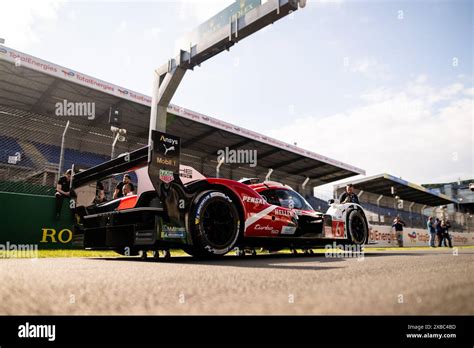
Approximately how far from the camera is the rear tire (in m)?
7.41

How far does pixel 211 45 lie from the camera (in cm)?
988

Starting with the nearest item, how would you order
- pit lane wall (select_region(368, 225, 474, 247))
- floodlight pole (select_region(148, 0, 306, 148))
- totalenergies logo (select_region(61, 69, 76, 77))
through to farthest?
floodlight pole (select_region(148, 0, 306, 148))
totalenergies logo (select_region(61, 69, 76, 77))
pit lane wall (select_region(368, 225, 474, 247))

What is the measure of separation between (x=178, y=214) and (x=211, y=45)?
6.98 metres

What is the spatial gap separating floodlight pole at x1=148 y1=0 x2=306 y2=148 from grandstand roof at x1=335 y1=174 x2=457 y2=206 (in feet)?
62.7

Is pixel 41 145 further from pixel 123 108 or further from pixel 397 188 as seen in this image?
pixel 397 188

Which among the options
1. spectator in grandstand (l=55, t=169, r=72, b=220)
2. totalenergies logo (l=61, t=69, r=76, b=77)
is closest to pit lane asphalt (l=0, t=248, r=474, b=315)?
spectator in grandstand (l=55, t=169, r=72, b=220)

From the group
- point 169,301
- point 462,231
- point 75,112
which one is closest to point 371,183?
point 462,231

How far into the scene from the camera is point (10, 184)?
26.5ft

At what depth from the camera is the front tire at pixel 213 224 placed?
14.2 ft

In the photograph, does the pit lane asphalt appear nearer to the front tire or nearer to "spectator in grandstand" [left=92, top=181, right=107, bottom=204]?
the front tire

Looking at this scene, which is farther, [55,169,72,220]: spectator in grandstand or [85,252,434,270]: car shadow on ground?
[55,169,72,220]: spectator in grandstand

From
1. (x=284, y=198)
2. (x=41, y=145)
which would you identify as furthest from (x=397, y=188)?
(x=284, y=198)
